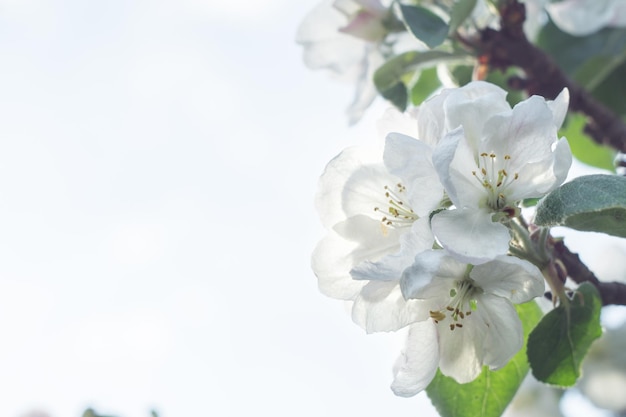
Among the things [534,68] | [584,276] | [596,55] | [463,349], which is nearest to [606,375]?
[596,55]

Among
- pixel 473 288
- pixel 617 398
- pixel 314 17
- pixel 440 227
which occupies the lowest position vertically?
pixel 617 398

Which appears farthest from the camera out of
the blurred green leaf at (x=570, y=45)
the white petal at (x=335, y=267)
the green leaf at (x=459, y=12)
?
the blurred green leaf at (x=570, y=45)

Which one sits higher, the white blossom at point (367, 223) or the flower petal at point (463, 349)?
the white blossom at point (367, 223)

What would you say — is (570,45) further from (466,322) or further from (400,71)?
(466,322)

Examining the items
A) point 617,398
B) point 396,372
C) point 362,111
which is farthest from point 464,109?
point 617,398

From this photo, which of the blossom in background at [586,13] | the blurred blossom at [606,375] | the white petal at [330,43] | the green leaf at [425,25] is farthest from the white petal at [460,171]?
the blurred blossom at [606,375]

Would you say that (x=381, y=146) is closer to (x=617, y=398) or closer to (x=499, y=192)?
(x=499, y=192)

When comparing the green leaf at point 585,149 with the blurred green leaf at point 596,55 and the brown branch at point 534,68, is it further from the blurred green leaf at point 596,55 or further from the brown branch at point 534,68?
the brown branch at point 534,68
